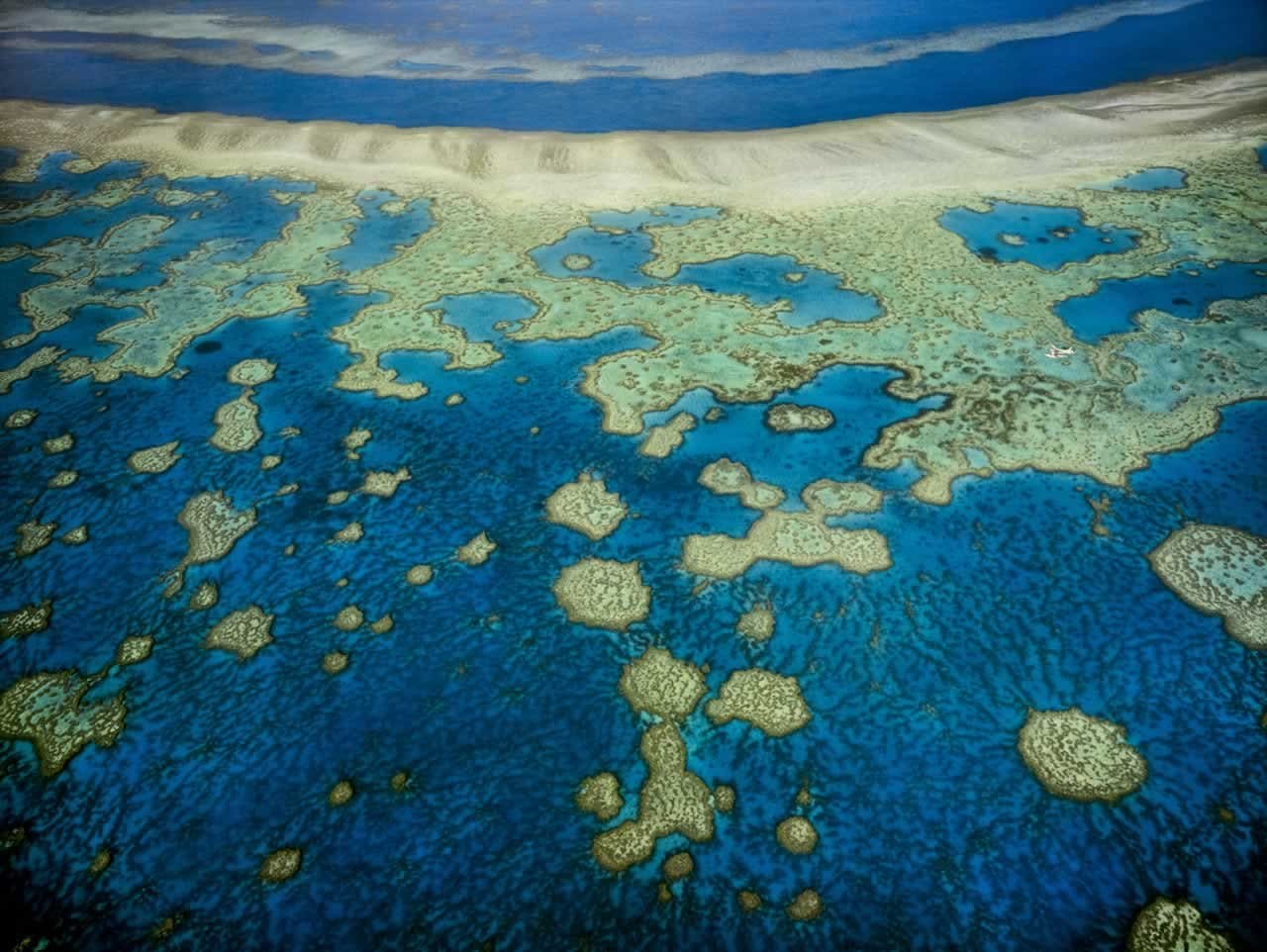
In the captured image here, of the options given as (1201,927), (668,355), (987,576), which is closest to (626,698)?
(987,576)

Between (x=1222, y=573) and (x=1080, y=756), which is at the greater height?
(x=1222, y=573)

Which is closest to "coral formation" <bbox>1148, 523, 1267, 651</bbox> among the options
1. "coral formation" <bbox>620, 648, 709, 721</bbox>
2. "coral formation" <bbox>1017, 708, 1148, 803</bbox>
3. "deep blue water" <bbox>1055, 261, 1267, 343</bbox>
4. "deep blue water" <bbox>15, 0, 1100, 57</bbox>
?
"coral formation" <bbox>1017, 708, 1148, 803</bbox>

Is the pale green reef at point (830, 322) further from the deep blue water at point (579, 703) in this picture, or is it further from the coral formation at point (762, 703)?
the coral formation at point (762, 703)

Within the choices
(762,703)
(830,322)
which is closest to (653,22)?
(830,322)

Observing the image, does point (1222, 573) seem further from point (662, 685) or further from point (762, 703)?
point (662, 685)

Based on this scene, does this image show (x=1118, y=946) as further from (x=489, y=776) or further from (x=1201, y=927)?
(x=489, y=776)

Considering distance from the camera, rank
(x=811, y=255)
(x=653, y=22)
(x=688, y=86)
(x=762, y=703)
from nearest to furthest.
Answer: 1. (x=762, y=703)
2. (x=811, y=255)
3. (x=688, y=86)
4. (x=653, y=22)

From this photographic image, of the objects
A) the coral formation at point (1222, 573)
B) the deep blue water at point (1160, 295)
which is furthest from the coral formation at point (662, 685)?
the deep blue water at point (1160, 295)

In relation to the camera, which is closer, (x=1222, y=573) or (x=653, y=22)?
(x=1222, y=573)

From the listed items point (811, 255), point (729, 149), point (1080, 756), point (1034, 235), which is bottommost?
point (1080, 756)
